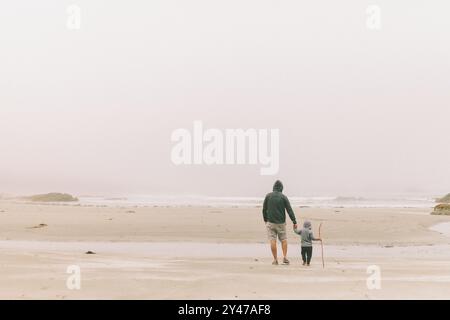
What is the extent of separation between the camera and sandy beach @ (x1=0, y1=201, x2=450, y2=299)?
9787mm

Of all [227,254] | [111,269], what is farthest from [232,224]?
[111,269]

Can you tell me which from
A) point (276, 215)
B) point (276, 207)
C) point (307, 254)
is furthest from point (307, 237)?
point (276, 207)

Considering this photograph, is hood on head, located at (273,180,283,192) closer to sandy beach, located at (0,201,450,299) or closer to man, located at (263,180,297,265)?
man, located at (263,180,297,265)

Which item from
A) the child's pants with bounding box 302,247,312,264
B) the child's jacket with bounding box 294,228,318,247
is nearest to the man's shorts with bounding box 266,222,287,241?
the child's jacket with bounding box 294,228,318,247

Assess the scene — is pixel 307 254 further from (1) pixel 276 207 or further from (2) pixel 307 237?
(1) pixel 276 207

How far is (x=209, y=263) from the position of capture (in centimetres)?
1429

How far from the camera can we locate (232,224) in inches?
1173
